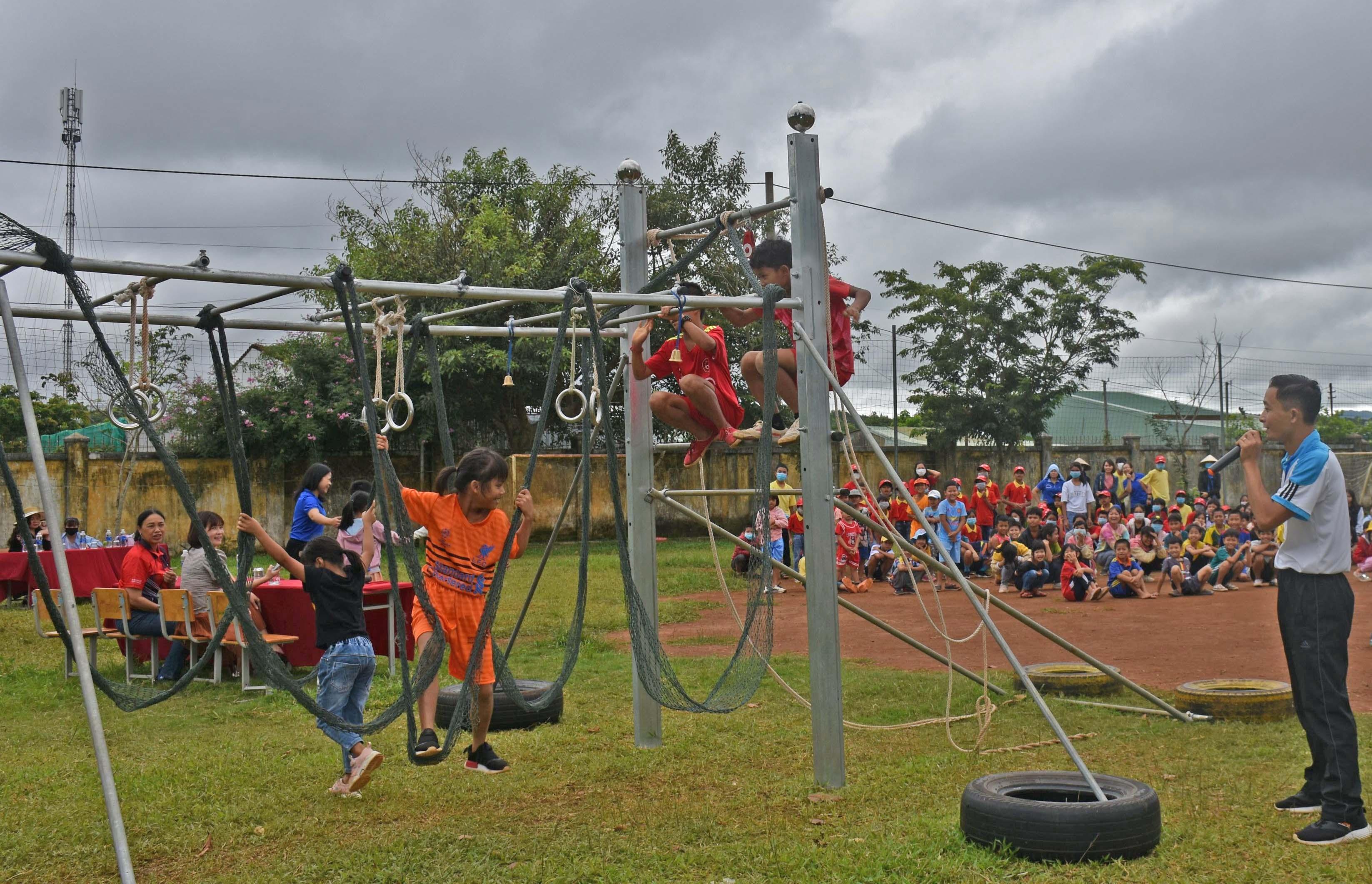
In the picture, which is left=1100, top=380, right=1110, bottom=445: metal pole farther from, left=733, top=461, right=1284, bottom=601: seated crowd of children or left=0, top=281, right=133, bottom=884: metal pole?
left=0, top=281, right=133, bottom=884: metal pole

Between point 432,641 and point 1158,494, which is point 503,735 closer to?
point 432,641

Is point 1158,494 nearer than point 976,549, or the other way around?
point 976,549

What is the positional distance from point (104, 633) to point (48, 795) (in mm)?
3485

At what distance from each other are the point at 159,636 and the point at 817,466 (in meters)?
5.56

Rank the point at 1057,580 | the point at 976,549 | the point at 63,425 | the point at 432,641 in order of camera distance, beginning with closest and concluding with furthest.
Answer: the point at 432,641, the point at 1057,580, the point at 976,549, the point at 63,425

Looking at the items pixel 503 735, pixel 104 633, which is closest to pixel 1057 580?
pixel 503 735

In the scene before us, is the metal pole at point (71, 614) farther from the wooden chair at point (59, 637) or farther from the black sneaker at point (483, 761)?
the wooden chair at point (59, 637)

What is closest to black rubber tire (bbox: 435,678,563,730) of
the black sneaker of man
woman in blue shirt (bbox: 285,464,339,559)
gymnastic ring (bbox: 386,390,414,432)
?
gymnastic ring (bbox: 386,390,414,432)

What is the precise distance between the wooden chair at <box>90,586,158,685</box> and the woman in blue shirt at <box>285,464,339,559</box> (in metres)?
1.21

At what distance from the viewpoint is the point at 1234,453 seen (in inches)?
196

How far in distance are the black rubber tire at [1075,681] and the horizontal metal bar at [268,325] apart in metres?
3.74

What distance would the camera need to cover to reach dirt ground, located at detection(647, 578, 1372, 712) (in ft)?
28.7

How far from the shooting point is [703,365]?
614cm

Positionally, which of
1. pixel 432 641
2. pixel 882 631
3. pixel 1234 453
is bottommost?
pixel 882 631
